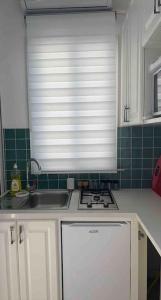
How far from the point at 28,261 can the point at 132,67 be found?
1.59 metres

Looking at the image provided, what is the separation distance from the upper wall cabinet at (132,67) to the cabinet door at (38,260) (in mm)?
984

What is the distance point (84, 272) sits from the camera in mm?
1610

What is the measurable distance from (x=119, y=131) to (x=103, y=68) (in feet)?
1.91

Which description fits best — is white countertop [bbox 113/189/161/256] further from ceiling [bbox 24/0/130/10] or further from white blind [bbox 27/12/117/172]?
ceiling [bbox 24/0/130/10]

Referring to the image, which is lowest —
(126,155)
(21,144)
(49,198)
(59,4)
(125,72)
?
(49,198)

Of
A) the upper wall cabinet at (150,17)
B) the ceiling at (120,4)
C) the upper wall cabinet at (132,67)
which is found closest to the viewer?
the upper wall cabinet at (150,17)

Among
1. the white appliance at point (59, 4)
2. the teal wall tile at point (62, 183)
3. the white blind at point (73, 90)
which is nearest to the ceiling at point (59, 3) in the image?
the white appliance at point (59, 4)

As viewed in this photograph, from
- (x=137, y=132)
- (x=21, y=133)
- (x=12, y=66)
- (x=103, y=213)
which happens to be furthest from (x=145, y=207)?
(x=12, y=66)

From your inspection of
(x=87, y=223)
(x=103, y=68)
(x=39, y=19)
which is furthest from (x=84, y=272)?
(x=39, y=19)

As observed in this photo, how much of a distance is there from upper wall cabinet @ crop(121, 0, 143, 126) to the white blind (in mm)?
169

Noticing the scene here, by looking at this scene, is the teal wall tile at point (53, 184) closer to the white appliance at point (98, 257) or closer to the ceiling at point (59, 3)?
the white appliance at point (98, 257)

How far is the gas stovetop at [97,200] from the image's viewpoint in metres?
1.68

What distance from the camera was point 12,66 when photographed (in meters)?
2.12

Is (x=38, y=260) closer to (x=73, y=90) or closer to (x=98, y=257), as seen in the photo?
(x=98, y=257)
